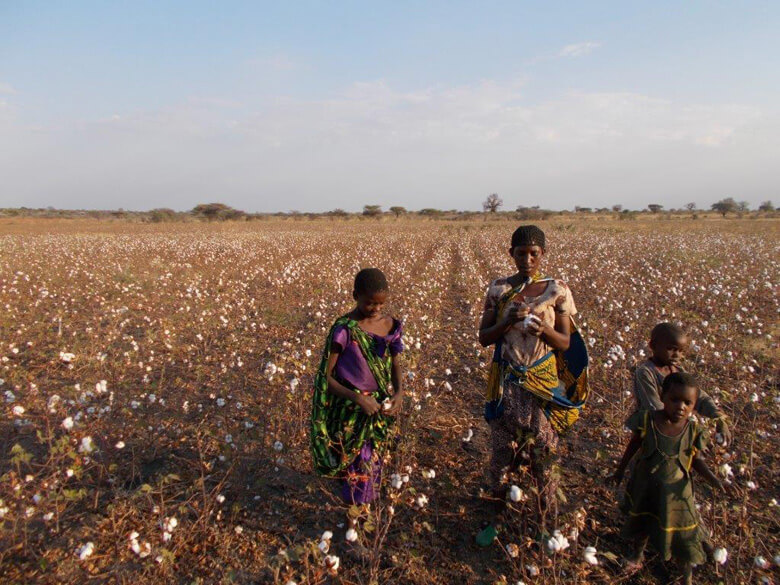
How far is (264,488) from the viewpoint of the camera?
A: 318 centimetres

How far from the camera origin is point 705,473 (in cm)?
236

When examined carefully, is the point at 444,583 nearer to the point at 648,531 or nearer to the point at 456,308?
the point at 648,531

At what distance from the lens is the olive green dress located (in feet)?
7.58

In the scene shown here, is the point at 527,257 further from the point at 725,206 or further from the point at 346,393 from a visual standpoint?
the point at 725,206

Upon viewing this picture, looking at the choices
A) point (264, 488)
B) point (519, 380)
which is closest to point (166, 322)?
point (264, 488)

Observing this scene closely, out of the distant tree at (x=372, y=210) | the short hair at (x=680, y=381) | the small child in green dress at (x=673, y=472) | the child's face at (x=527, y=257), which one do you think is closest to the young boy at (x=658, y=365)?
the small child in green dress at (x=673, y=472)

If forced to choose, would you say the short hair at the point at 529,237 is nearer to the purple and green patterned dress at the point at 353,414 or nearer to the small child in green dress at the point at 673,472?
the purple and green patterned dress at the point at 353,414

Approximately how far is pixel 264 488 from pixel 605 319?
5.78 m

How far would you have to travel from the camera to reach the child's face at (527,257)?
7.97 feet

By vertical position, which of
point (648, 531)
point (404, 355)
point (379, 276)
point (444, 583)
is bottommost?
point (444, 583)

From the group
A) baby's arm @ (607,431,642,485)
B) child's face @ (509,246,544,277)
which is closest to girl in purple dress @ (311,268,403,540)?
child's face @ (509,246,544,277)

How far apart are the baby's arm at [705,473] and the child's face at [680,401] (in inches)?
10.9

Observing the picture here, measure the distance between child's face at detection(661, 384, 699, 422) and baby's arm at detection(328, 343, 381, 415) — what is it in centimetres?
151

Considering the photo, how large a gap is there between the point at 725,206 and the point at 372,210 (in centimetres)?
4818
